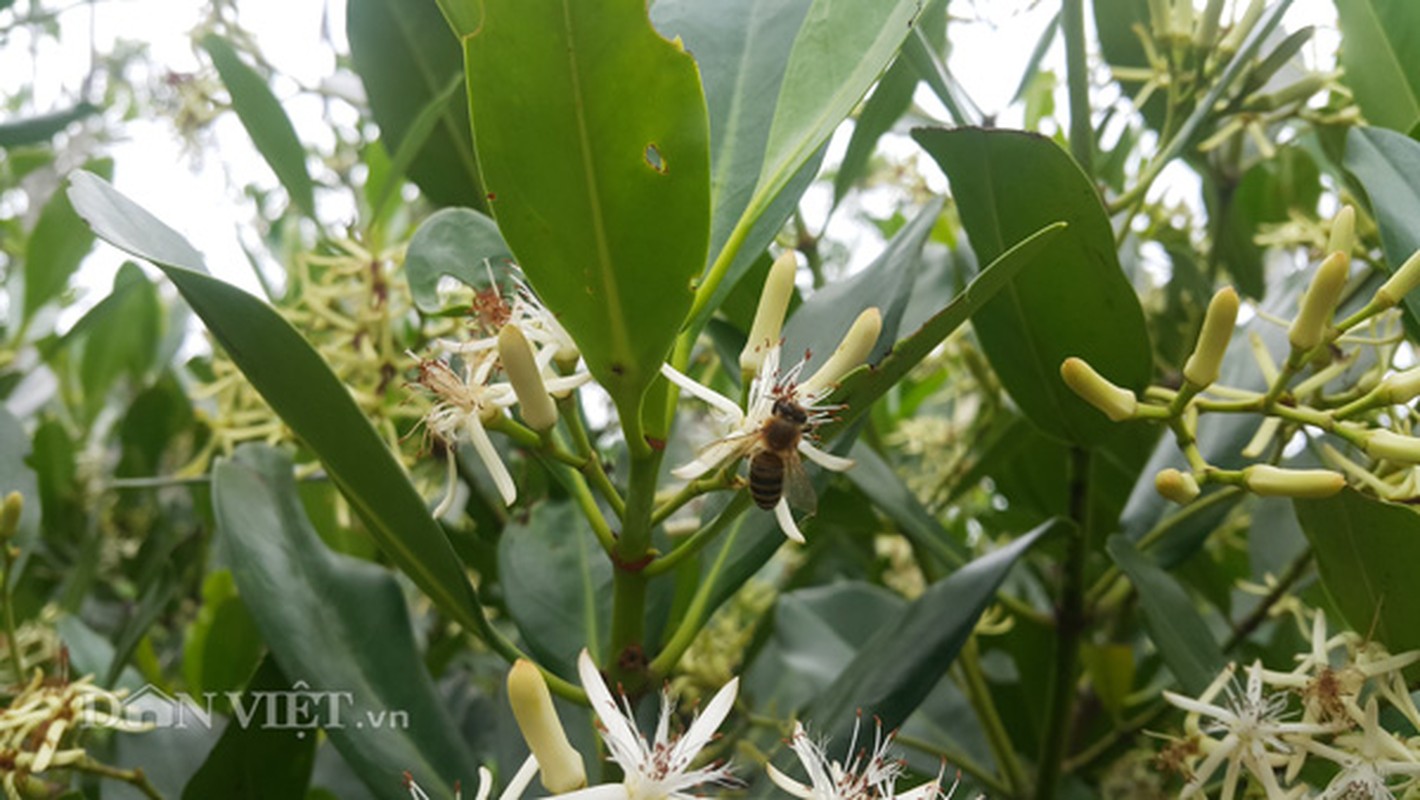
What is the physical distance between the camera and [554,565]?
3.22 ft

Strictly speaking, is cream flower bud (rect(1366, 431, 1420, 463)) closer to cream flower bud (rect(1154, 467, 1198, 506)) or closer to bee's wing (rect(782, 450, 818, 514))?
cream flower bud (rect(1154, 467, 1198, 506))

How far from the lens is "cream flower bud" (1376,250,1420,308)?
75cm

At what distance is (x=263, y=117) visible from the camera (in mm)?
1120

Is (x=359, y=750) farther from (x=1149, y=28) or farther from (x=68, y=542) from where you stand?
(x=68, y=542)

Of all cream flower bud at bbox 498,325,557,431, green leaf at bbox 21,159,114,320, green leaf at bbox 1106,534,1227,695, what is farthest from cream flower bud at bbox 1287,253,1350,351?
green leaf at bbox 21,159,114,320

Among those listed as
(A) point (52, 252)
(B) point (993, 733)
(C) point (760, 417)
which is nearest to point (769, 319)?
(C) point (760, 417)

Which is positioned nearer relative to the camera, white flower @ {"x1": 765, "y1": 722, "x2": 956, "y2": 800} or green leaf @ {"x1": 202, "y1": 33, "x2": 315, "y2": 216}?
white flower @ {"x1": 765, "y1": 722, "x2": 956, "y2": 800}

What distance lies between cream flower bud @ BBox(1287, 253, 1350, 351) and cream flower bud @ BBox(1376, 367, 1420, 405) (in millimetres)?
54

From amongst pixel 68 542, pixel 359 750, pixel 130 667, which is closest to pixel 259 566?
pixel 359 750

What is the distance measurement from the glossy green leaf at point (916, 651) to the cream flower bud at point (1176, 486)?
0.45ft

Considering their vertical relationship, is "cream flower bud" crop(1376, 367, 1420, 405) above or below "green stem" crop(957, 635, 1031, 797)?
above

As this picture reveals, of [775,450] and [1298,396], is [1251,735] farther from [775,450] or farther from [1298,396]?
[775,450]

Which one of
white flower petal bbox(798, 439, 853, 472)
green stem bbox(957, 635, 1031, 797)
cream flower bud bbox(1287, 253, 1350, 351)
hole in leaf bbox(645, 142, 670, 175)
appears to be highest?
hole in leaf bbox(645, 142, 670, 175)

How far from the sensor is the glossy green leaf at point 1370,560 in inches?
30.2
